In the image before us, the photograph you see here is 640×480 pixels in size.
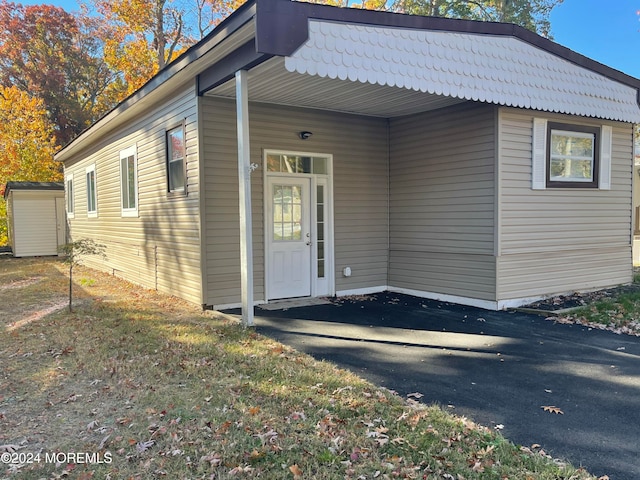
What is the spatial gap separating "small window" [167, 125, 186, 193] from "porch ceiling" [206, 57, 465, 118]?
108cm

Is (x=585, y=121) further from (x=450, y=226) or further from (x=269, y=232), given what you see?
(x=269, y=232)

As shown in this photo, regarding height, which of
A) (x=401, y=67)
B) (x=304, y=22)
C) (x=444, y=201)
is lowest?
(x=444, y=201)

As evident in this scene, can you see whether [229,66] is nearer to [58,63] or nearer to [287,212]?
[287,212]

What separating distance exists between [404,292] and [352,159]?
2.48 m

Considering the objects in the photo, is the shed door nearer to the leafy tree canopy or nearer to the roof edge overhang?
the leafy tree canopy

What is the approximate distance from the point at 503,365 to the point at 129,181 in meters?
8.03

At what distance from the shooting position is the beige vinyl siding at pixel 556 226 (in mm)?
6707

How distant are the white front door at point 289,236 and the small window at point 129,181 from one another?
342 cm

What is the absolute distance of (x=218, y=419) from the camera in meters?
3.17

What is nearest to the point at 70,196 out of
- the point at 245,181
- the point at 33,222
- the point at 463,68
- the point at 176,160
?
the point at 33,222

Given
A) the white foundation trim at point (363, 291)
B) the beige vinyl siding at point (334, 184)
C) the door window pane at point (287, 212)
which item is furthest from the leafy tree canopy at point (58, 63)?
the white foundation trim at point (363, 291)

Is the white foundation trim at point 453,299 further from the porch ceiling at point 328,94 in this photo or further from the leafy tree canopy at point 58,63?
the leafy tree canopy at point 58,63

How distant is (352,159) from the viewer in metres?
7.97

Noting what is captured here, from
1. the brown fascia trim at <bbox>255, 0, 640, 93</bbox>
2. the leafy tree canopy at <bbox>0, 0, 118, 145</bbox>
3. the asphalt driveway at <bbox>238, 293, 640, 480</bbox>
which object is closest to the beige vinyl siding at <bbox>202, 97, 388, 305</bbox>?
the asphalt driveway at <bbox>238, 293, 640, 480</bbox>
